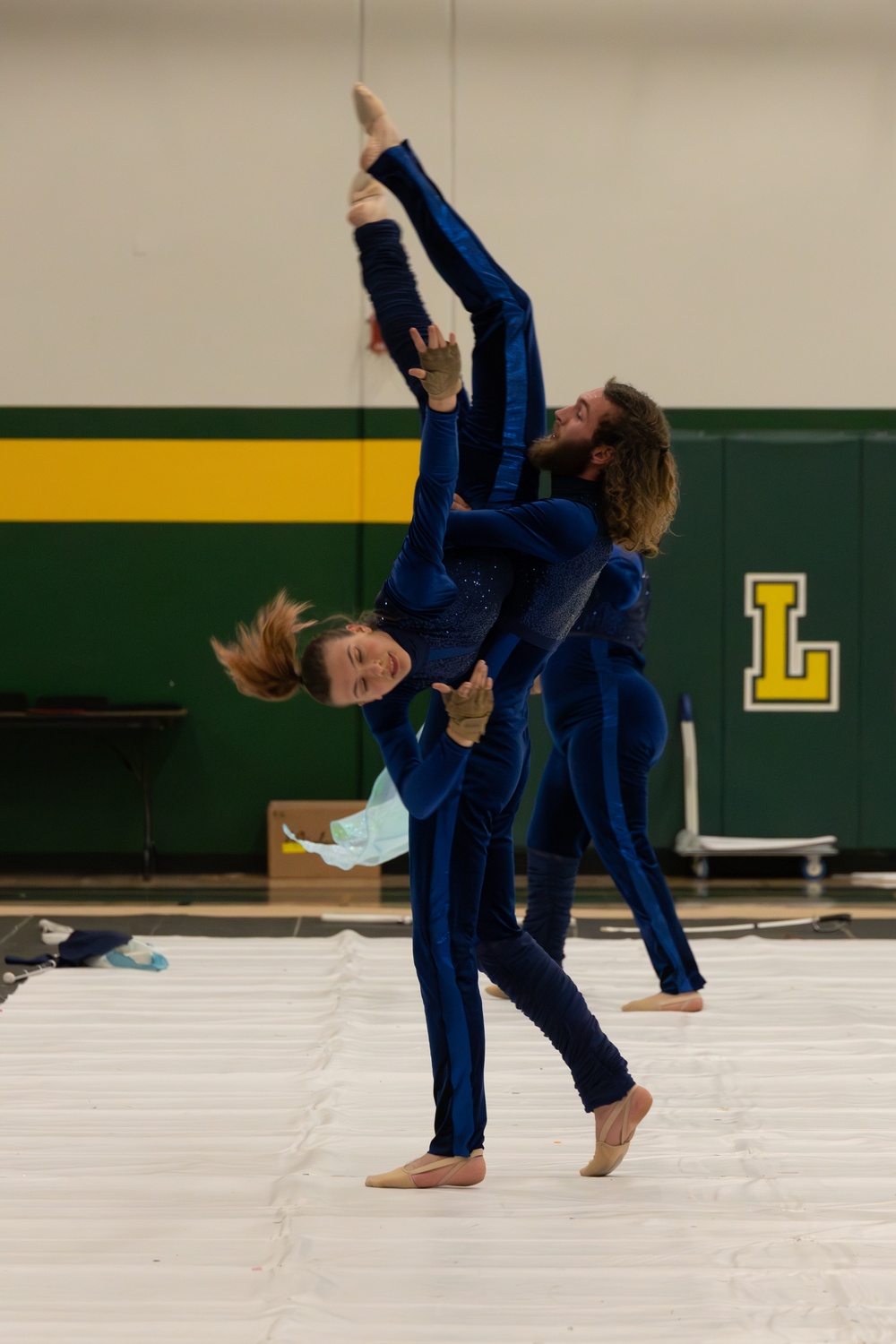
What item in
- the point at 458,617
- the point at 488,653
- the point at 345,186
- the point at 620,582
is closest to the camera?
the point at 458,617

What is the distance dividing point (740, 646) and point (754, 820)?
85 centimetres

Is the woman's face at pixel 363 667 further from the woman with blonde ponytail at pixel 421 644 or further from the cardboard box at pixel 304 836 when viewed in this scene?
the cardboard box at pixel 304 836

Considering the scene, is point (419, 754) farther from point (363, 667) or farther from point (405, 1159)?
point (405, 1159)

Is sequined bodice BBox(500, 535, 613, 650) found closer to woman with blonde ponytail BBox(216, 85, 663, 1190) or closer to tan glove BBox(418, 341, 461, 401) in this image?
woman with blonde ponytail BBox(216, 85, 663, 1190)

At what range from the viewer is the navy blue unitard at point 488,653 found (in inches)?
99.6

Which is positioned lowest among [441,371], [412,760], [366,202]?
[412,760]

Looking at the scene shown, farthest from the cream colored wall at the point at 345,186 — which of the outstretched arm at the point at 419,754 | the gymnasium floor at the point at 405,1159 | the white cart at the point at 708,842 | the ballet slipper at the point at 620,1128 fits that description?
the ballet slipper at the point at 620,1128

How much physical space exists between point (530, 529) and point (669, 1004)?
1.98 meters

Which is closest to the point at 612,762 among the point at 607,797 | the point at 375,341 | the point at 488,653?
the point at 607,797

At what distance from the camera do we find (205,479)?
21.8ft

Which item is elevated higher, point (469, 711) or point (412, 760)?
point (469, 711)

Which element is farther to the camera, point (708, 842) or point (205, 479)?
point (205, 479)

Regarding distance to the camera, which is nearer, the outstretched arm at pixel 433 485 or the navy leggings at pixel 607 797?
the outstretched arm at pixel 433 485

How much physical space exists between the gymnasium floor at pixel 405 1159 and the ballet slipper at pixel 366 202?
75.8 inches
